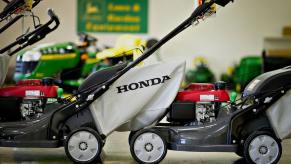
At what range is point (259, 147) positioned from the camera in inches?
130

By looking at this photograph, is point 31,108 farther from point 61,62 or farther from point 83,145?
point 61,62

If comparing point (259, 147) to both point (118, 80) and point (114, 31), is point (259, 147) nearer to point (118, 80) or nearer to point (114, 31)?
point (118, 80)

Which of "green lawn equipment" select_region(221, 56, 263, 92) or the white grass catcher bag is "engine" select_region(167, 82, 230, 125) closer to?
the white grass catcher bag

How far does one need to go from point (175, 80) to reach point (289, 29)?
358 inches

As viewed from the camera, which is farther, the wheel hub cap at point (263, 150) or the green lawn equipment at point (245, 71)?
the green lawn equipment at point (245, 71)

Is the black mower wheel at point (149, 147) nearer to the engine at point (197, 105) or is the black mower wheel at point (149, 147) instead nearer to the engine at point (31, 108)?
the engine at point (197, 105)

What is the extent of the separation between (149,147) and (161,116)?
0.27 metres

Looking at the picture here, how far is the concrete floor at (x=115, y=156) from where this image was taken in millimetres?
3588

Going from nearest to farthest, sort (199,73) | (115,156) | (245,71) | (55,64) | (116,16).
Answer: (115,156) → (55,64) → (245,71) → (199,73) → (116,16)

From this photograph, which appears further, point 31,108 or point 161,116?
point 31,108

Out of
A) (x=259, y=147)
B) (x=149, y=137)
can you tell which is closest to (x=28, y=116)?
(x=149, y=137)

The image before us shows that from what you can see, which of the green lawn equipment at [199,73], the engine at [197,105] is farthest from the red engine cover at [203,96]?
the green lawn equipment at [199,73]

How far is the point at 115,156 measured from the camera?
3.75m

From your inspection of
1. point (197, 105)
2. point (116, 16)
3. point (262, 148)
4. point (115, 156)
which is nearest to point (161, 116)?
point (197, 105)
